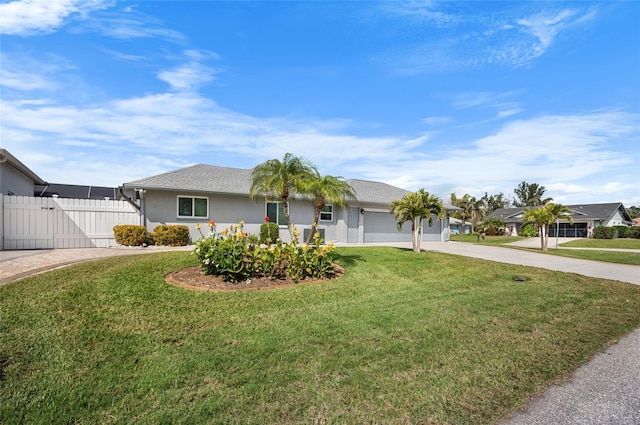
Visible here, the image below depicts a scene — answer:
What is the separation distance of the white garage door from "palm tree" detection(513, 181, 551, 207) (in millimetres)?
48387

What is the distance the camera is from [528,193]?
6172 cm

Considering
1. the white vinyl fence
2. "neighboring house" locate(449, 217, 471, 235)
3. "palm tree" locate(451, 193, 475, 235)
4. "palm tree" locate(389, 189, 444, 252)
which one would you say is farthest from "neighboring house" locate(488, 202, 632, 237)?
the white vinyl fence

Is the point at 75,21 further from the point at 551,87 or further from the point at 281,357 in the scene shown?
the point at 551,87

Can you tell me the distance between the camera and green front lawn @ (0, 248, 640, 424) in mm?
2674

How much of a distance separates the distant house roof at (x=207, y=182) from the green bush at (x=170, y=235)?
1744 millimetres

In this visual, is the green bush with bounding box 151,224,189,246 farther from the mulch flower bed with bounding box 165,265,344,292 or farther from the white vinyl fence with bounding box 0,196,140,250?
the mulch flower bed with bounding box 165,265,344,292

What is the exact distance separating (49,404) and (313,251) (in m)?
6.01

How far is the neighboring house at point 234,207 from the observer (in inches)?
571

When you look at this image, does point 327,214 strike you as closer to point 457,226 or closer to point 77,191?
point 77,191

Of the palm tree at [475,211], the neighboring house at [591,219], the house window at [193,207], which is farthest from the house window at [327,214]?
the palm tree at [475,211]

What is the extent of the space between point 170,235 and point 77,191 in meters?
15.3

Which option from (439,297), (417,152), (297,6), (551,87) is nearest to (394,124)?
(417,152)

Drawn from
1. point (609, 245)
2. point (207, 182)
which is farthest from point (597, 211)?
point (207, 182)

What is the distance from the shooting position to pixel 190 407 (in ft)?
8.59
